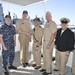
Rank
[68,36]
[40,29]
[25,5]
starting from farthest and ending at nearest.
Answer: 1. [25,5]
2. [40,29]
3. [68,36]

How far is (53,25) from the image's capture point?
4.37 m

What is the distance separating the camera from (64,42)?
4.20 meters

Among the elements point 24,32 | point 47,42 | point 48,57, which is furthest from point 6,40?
point 48,57

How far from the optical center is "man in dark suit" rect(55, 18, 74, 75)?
163 inches

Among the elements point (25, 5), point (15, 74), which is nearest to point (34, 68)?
point (15, 74)

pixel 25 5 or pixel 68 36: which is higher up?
pixel 25 5

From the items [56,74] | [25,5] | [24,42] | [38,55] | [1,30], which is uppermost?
[25,5]

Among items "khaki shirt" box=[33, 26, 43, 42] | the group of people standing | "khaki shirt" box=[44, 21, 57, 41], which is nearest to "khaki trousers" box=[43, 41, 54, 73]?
the group of people standing

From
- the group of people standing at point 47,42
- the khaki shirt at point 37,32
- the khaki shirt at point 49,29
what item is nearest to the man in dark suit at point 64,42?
the group of people standing at point 47,42

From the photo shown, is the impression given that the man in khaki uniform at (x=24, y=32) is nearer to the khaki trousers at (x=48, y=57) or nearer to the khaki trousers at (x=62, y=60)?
the khaki trousers at (x=48, y=57)

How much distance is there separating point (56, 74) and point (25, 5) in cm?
392

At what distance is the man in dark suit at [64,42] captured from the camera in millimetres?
4147

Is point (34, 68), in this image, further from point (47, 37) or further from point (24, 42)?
point (47, 37)

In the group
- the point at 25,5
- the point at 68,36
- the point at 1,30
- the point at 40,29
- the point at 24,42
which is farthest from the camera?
the point at 25,5
